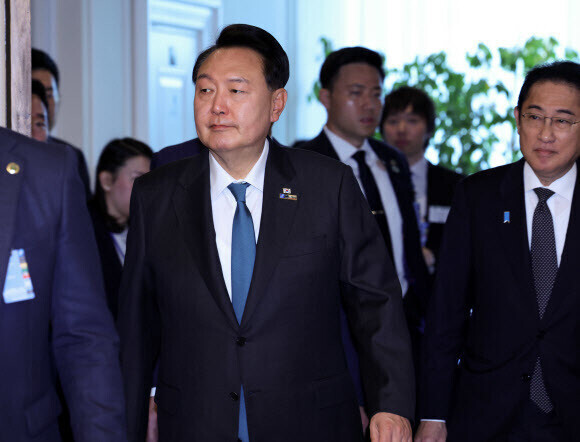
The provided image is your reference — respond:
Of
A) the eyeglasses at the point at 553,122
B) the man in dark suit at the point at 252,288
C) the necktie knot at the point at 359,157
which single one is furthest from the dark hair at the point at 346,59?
the man in dark suit at the point at 252,288

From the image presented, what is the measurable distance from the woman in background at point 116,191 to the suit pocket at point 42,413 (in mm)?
1932

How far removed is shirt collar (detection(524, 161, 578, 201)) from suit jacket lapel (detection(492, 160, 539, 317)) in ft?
0.06

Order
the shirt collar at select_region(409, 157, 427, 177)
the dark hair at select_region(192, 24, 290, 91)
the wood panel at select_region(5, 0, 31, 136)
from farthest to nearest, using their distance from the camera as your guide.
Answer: the shirt collar at select_region(409, 157, 427, 177)
the dark hair at select_region(192, 24, 290, 91)
the wood panel at select_region(5, 0, 31, 136)

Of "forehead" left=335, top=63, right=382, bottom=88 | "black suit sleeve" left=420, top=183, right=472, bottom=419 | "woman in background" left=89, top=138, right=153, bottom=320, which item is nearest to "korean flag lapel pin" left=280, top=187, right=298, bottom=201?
"black suit sleeve" left=420, top=183, right=472, bottom=419

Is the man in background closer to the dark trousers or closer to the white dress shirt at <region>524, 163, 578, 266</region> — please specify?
the white dress shirt at <region>524, 163, 578, 266</region>

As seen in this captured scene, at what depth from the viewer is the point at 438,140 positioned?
6.58 metres

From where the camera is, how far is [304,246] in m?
2.19

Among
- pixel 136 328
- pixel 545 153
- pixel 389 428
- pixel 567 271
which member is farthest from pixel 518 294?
pixel 136 328

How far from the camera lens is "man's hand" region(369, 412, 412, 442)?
82.7 inches

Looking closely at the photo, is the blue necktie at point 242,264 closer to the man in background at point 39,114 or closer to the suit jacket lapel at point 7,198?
the suit jacket lapel at point 7,198

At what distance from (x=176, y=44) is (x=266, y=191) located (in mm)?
4885

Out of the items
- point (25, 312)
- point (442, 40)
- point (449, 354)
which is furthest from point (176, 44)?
point (25, 312)

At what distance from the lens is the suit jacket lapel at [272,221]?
6.93 feet

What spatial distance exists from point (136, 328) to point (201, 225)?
0.33 m
